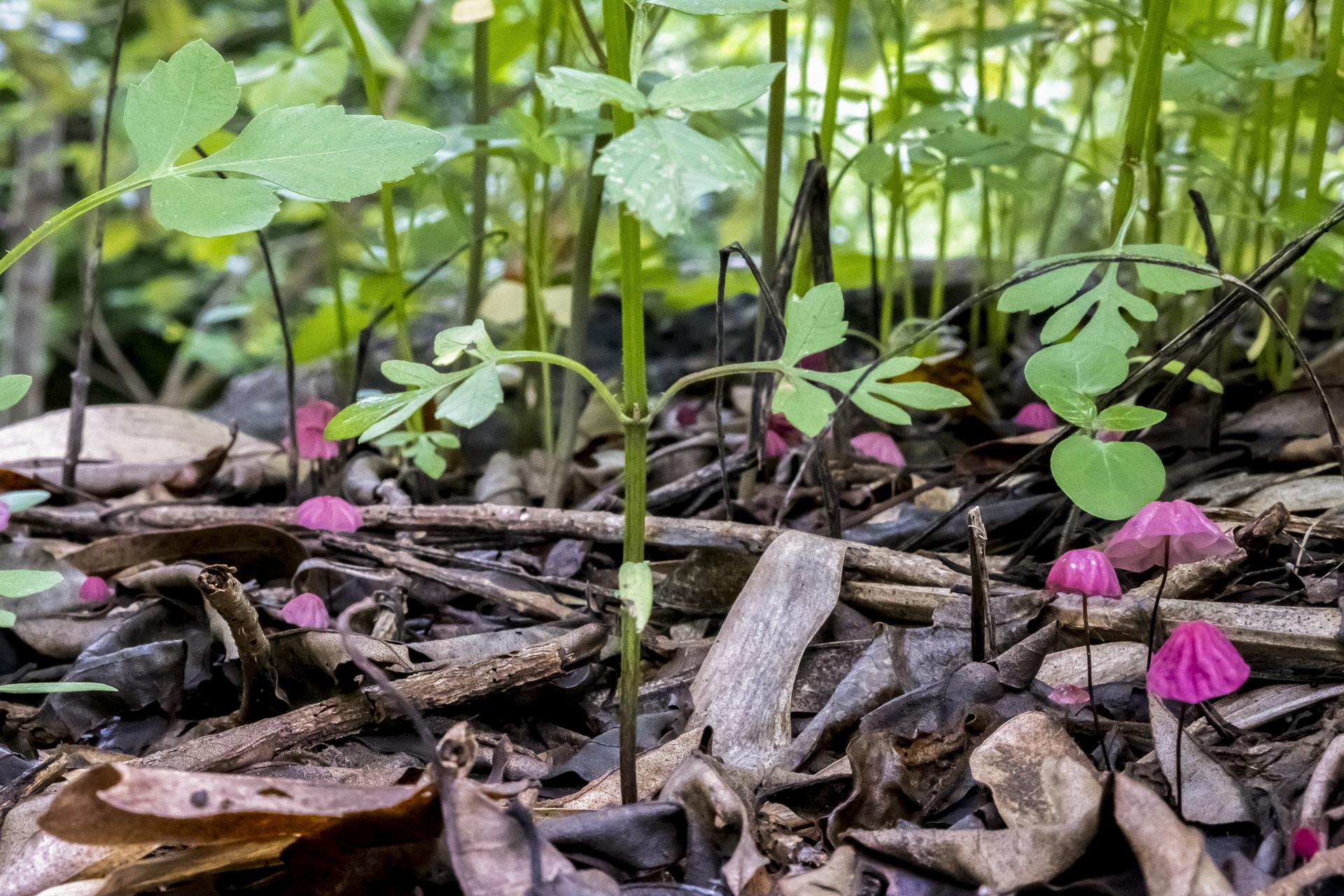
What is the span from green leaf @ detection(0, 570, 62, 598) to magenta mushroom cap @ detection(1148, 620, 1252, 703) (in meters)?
0.92

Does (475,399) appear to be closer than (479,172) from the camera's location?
Yes

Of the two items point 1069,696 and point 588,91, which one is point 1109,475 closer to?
point 1069,696

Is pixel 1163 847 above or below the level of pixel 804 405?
below

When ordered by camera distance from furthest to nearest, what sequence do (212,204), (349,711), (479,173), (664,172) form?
(479,173), (349,711), (212,204), (664,172)

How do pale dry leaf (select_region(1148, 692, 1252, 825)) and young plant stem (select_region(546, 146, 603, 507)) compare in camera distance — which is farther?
young plant stem (select_region(546, 146, 603, 507))

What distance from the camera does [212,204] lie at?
0.86 meters

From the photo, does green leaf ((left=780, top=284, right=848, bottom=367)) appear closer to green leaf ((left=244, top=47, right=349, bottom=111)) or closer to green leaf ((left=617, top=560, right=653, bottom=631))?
green leaf ((left=617, top=560, right=653, bottom=631))

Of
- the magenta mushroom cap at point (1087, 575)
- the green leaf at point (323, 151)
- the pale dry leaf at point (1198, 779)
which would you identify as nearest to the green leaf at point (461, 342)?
the green leaf at point (323, 151)

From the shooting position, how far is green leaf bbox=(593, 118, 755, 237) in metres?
0.62

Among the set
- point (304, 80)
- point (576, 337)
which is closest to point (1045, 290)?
point (576, 337)

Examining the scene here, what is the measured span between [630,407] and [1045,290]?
0.52 m

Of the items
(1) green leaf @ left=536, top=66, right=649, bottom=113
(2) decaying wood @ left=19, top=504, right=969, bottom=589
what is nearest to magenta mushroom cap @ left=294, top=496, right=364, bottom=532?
(2) decaying wood @ left=19, top=504, right=969, bottom=589

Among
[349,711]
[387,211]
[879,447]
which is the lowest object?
[349,711]

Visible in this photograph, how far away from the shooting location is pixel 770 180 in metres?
1.43
